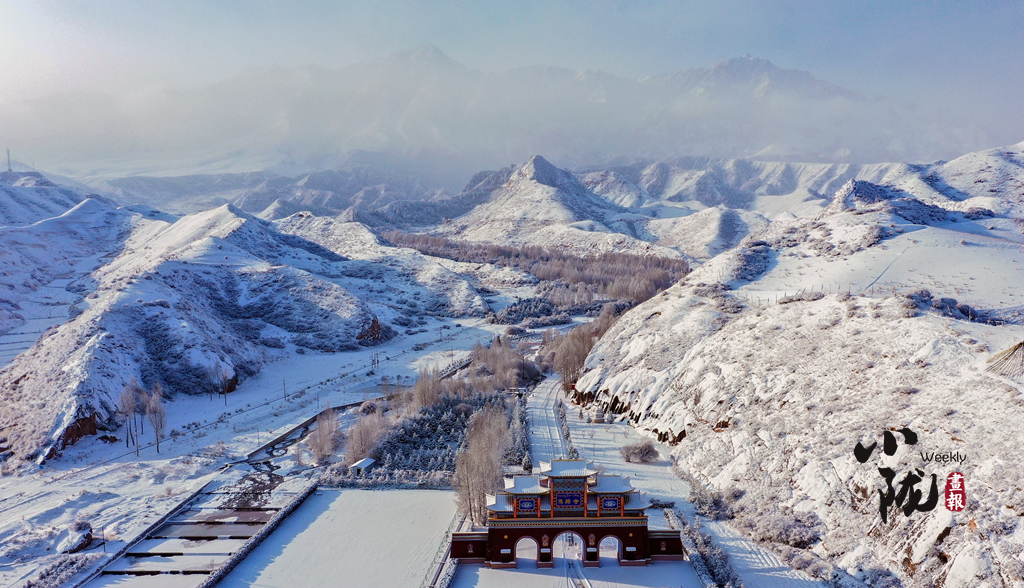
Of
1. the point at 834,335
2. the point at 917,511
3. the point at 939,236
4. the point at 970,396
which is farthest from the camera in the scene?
the point at 939,236

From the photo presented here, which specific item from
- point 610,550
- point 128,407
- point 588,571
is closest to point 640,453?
point 610,550

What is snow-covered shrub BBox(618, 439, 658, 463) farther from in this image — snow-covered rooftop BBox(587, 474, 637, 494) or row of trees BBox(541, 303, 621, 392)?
row of trees BBox(541, 303, 621, 392)

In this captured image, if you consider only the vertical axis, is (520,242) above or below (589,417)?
above

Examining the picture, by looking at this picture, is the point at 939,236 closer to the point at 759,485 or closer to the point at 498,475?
the point at 759,485

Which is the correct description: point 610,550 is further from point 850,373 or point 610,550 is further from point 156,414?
point 156,414

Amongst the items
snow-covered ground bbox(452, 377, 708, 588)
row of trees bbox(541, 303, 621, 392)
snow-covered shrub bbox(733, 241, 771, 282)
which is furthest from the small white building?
snow-covered shrub bbox(733, 241, 771, 282)

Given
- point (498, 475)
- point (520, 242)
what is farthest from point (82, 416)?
point (520, 242)

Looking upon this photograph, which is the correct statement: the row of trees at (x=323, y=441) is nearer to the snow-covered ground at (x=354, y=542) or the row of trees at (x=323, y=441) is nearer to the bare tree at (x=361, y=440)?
the bare tree at (x=361, y=440)
